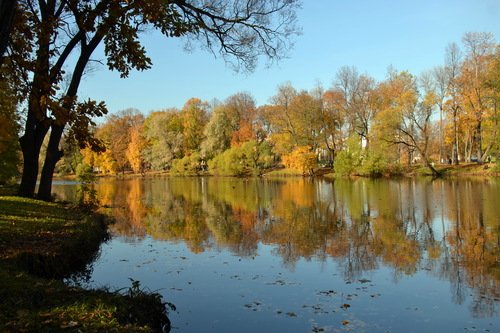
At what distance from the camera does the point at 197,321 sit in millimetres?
6328

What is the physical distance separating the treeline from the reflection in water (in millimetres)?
18196

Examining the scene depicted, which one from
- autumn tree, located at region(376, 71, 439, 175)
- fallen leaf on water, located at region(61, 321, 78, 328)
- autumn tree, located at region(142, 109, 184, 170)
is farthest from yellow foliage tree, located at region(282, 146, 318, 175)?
fallen leaf on water, located at region(61, 321, 78, 328)

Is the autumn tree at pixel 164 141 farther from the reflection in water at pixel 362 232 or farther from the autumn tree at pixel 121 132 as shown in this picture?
the reflection in water at pixel 362 232

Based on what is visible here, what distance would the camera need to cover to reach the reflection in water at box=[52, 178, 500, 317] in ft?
29.4

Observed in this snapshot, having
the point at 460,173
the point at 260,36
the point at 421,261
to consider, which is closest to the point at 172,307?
the point at 421,261

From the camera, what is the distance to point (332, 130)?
60.1 meters

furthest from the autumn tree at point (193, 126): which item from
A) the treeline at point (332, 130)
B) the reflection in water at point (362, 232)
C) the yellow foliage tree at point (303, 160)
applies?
the reflection in water at point (362, 232)

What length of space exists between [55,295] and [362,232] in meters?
9.82

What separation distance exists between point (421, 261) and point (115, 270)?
6.75 m

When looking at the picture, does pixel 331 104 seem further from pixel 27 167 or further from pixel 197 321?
pixel 197 321

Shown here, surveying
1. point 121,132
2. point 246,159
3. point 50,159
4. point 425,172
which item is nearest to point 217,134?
point 246,159

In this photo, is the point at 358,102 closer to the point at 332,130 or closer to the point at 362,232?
the point at 332,130

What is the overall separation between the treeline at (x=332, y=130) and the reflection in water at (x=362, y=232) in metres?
18.2

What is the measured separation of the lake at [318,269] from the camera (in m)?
6.38
